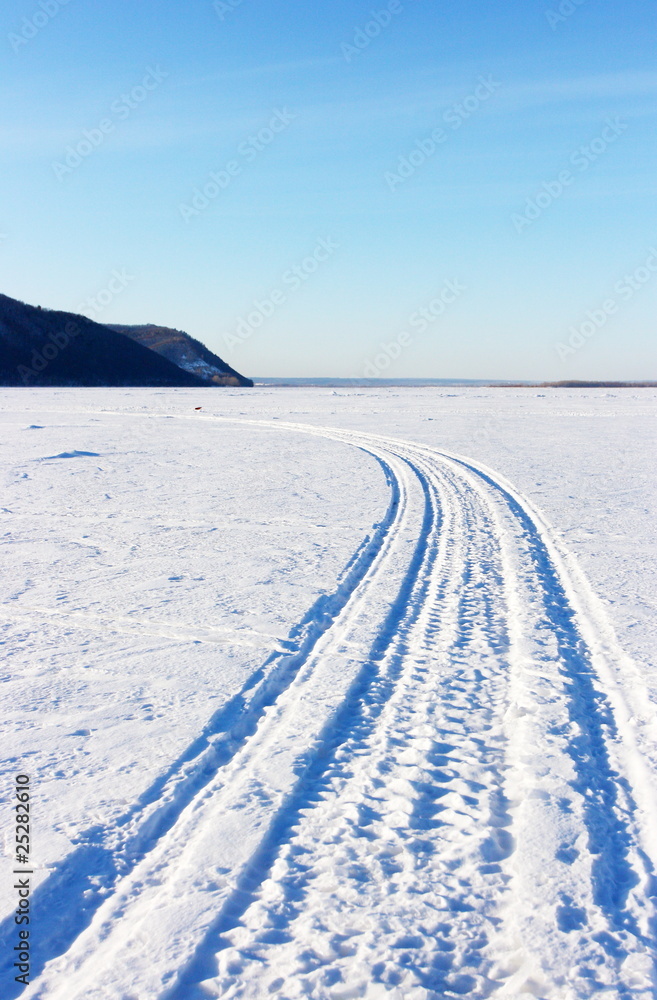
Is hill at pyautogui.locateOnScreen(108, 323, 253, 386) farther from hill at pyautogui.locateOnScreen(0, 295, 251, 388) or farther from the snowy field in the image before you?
the snowy field

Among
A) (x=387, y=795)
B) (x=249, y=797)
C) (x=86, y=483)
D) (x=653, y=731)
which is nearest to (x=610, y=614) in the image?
(x=653, y=731)

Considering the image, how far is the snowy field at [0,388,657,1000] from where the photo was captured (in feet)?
7.82

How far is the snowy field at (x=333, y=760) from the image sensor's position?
7.82ft

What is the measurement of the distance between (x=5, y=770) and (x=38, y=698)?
795 mm

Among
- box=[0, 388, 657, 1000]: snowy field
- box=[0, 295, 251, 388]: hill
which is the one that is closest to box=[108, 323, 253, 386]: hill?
box=[0, 295, 251, 388]: hill

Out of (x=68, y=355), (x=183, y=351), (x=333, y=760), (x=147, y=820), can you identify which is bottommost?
(x=147, y=820)

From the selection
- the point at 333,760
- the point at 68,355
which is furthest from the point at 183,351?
the point at 333,760

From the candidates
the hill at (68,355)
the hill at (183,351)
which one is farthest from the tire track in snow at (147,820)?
the hill at (183,351)

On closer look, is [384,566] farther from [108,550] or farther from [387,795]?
[387,795]

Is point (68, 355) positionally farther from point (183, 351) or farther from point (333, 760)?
point (333, 760)

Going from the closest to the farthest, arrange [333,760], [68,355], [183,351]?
[333,760], [68,355], [183,351]

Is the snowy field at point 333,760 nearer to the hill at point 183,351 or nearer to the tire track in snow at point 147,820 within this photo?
the tire track in snow at point 147,820

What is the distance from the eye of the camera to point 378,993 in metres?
2.22

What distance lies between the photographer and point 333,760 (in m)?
3.52
